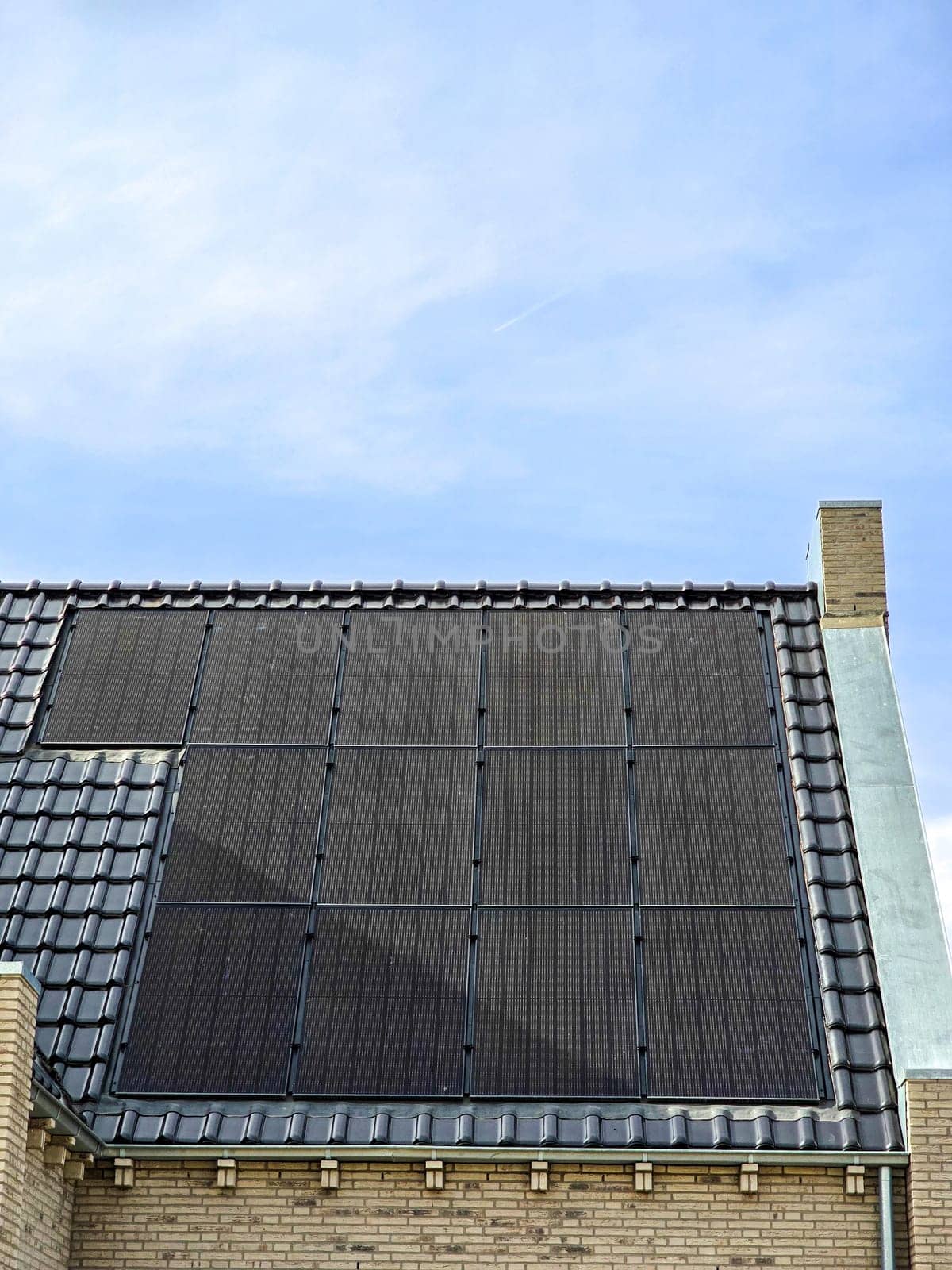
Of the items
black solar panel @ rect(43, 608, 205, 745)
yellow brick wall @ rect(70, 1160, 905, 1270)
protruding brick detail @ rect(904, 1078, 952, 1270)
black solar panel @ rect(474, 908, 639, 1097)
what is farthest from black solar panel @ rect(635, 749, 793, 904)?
black solar panel @ rect(43, 608, 205, 745)

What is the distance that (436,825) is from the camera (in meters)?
17.1

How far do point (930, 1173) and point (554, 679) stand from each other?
765cm

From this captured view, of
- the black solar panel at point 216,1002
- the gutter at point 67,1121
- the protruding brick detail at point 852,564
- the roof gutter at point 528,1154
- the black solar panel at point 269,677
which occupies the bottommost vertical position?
the gutter at point 67,1121

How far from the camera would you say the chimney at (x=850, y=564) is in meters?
19.6

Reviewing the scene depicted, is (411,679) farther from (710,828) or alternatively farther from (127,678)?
(710,828)

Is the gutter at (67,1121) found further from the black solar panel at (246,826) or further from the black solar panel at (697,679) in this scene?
the black solar panel at (697,679)

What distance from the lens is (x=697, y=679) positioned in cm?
1894

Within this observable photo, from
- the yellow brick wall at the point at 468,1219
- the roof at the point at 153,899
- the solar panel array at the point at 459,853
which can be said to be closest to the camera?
the yellow brick wall at the point at 468,1219

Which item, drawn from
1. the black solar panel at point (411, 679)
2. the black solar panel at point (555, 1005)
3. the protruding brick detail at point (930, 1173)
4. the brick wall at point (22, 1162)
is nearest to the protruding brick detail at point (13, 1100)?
the brick wall at point (22, 1162)

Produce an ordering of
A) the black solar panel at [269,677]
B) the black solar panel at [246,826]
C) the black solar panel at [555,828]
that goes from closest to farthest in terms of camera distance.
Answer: the black solar panel at [555,828] < the black solar panel at [246,826] < the black solar panel at [269,677]

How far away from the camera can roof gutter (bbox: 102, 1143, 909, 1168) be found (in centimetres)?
1365

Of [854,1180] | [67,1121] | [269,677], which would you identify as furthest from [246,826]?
[854,1180]

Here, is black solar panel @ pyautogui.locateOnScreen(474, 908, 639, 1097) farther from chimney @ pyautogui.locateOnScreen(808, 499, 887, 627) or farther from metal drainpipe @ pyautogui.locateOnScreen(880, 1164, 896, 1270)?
chimney @ pyautogui.locateOnScreen(808, 499, 887, 627)

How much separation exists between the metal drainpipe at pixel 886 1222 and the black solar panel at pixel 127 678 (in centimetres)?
942
